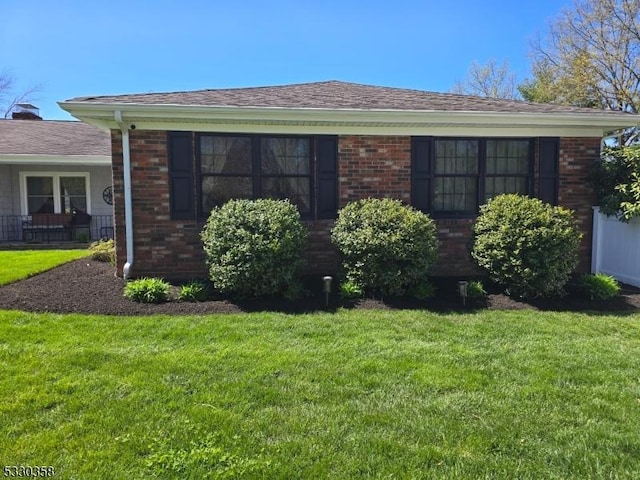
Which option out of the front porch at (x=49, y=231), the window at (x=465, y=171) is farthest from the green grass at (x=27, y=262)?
the window at (x=465, y=171)

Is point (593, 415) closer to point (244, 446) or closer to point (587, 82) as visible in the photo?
point (244, 446)

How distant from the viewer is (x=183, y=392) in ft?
11.0

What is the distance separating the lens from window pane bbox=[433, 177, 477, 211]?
8000 millimetres

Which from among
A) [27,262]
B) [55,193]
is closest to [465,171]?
[27,262]

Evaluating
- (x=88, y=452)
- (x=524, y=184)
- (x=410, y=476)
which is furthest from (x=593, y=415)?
(x=524, y=184)

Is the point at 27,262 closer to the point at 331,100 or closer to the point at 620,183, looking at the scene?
the point at 331,100

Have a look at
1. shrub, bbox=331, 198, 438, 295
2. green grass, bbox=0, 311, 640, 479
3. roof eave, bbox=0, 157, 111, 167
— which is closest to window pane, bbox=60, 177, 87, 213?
roof eave, bbox=0, 157, 111, 167

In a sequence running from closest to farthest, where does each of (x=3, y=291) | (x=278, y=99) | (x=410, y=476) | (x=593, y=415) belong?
(x=410, y=476), (x=593, y=415), (x=3, y=291), (x=278, y=99)

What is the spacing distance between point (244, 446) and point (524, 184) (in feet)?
23.8

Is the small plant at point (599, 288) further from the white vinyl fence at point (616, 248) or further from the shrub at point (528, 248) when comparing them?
the white vinyl fence at point (616, 248)

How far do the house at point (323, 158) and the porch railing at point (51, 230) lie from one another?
26.6ft

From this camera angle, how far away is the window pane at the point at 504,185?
26.6 feet

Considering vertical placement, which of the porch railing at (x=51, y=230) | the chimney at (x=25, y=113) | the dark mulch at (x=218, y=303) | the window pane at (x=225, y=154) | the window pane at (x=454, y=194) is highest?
the chimney at (x=25, y=113)

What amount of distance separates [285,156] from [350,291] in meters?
2.71
